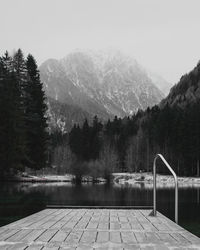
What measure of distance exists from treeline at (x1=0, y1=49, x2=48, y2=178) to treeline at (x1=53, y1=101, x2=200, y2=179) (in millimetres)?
23118

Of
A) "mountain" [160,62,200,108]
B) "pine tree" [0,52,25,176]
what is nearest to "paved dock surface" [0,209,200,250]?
"pine tree" [0,52,25,176]

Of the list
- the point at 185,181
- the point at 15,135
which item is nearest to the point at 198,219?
the point at 15,135

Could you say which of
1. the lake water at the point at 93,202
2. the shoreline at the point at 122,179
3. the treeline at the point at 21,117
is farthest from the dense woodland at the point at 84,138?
the lake water at the point at 93,202

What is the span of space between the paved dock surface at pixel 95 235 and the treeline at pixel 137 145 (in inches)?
2576

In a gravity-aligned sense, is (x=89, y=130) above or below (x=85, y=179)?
above

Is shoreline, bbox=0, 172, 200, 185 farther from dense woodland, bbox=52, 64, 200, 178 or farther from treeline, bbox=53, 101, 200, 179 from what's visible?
dense woodland, bbox=52, 64, 200, 178

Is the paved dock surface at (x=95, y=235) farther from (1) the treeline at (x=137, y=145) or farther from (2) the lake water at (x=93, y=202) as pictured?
(1) the treeline at (x=137, y=145)

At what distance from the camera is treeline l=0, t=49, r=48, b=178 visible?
145 feet

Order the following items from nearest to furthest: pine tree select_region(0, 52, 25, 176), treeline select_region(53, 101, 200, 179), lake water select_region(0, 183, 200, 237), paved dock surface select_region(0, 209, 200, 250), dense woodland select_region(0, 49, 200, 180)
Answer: paved dock surface select_region(0, 209, 200, 250), lake water select_region(0, 183, 200, 237), pine tree select_region(0, 52, 25, 176), dense woodland select_region(0, 49, 200, 180), treeline select_region(53, 101, 200, 179)

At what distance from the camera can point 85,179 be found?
7550 centimetres

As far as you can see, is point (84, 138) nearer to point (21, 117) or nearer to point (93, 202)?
point (21, 117)

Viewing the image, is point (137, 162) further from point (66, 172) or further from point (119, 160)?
point (66, 172)

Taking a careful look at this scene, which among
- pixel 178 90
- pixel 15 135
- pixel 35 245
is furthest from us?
pixel 178 90

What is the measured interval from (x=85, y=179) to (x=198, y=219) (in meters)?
59.2
